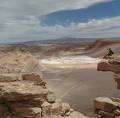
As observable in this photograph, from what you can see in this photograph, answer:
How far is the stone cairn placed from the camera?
17531 millimetres

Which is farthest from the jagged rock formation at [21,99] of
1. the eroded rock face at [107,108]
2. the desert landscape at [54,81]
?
the eroded rock face at [107,108]

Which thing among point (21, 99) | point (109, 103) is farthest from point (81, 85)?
point (21, 99)

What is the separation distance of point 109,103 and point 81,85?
1873cm

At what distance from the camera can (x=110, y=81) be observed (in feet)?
120

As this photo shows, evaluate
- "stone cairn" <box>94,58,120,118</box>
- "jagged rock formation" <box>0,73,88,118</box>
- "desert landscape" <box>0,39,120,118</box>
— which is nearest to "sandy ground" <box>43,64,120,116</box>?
"desert landscape" <box>0,39,120,118</box>

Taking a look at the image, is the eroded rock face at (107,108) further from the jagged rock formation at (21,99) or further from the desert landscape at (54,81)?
the jagged rock formation at (21,99)

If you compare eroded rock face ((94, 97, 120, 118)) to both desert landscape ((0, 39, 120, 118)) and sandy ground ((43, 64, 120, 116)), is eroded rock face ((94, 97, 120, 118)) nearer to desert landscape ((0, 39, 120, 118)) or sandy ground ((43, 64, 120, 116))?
desert landscape ((0, 39, 120, 118))

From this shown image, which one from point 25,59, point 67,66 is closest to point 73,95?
point 25,59

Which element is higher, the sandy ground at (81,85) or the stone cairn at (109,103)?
the stone cairn at (109,103)

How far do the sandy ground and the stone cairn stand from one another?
4.10 metres

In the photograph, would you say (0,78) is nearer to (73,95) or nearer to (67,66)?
(73,95)

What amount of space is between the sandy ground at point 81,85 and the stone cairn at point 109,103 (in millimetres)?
4095

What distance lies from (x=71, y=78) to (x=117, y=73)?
73.5 feet

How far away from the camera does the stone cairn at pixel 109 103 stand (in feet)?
57.5
